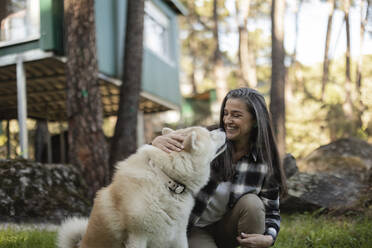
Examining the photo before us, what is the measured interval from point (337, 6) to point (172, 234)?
2125 cm

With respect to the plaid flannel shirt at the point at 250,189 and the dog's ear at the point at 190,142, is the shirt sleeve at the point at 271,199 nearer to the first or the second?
the plaid flannel shirt at the point at 250,189

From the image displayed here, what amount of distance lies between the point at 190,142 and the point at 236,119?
17.5 inches

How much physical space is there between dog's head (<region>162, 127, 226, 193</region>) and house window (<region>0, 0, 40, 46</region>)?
5.56 meters

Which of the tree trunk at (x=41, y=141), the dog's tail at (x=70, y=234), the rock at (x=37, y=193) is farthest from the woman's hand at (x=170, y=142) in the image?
the tree trunk at (x=41, y=141)

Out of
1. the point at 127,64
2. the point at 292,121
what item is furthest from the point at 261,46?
the point at 127,64

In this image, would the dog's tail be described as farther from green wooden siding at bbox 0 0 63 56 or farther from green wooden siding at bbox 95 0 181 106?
green wooden siding at bbox 95 0 181 106

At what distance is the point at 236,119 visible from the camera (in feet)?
8.42

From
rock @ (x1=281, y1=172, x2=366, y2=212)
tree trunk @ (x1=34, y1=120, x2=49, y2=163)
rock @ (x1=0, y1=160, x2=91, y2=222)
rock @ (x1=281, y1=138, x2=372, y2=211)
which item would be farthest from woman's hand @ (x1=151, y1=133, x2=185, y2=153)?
tree trunk @ (x1=34, y1=120, x2=49, y2=163)

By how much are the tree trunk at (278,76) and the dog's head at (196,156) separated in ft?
19.4

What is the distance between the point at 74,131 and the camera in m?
5.47

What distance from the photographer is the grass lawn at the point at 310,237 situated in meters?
3.14

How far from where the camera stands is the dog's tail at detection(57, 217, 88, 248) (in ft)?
8.54

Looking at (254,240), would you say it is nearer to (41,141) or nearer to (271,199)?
(271,199)

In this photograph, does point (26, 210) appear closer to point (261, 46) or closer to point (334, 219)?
point (334, 219)
